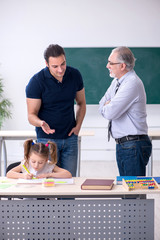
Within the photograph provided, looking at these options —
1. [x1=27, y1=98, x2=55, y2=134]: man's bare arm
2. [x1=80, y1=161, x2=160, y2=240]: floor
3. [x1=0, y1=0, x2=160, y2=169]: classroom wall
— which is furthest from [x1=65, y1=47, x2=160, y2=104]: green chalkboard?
[x1=27, y1=98, x2=55, y2=134]: man's bare arm

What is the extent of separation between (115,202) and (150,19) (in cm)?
563

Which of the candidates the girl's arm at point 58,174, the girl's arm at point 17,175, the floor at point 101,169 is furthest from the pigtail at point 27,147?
the floor at point 101,169

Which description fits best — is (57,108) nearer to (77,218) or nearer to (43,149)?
(43,149)

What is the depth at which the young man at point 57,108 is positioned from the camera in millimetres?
2893

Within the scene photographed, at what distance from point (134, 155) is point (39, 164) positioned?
71cm

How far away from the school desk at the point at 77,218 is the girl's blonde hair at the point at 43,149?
0.39 metres

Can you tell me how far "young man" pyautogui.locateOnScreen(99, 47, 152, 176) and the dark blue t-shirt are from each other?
320 mm

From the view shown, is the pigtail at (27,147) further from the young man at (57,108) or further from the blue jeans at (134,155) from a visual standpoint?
the blue jeans at (134,155)

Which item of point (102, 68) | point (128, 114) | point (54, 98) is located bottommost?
point (128, 114)

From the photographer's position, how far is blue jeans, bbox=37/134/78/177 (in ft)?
9.68

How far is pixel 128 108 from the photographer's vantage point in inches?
111

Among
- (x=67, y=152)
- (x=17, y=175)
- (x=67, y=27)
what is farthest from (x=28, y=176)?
(x=67, y=27)

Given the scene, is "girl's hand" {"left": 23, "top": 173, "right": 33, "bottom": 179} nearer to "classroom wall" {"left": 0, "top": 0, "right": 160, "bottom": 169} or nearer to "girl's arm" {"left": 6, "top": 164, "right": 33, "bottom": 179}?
"girl's arm" {"left": 6, "top": 164, "right": 33, "bottom": 179}

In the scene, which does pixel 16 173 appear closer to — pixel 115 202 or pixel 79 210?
pixel 79 210
